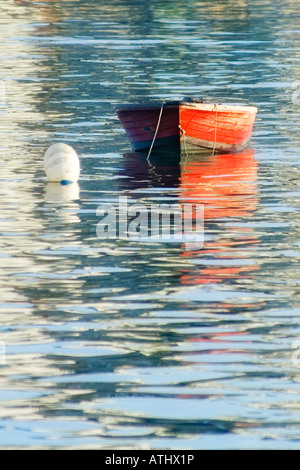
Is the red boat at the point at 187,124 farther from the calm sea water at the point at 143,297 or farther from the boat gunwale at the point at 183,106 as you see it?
the calm sea water at the point at 143,297

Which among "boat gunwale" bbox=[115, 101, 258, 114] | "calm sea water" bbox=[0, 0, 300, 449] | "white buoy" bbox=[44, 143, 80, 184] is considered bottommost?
"calm sea water" bbox=[0, 0, 300, 449]

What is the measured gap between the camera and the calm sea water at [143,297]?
512 inches

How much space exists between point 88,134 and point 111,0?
55.0 metres

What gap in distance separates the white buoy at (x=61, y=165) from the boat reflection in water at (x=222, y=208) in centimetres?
230

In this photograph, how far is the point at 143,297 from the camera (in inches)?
694

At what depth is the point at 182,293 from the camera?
58.3 feet

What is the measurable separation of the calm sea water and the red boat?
0.48 m

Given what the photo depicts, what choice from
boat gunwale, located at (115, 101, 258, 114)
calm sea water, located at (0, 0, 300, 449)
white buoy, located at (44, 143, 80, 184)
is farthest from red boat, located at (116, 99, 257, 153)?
white buoy, located at (44, 143, 80, 184)

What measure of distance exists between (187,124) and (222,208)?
253 inches

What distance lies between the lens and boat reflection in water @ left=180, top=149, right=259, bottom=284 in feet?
63.3

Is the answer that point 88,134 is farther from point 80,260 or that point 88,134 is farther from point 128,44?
point 128,44

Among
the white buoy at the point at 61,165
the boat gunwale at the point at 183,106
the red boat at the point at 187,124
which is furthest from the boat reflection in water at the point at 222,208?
the white buoy at the point at 61,165

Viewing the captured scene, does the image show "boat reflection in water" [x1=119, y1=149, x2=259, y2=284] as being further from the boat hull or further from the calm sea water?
the boat hull

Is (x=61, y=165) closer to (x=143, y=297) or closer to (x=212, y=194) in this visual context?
(x=212, y=194)
